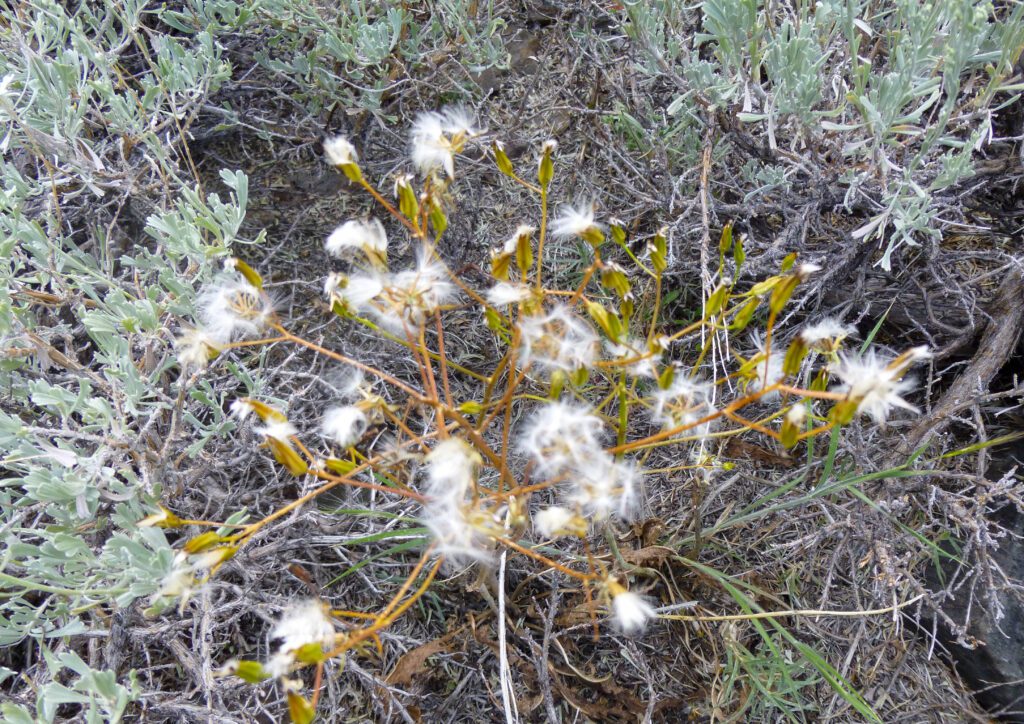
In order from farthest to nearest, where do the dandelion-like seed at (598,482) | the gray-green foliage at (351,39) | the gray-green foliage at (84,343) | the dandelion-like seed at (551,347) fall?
the gray-green foliage at (351,39), the gray-green foliage at (84,343), the dandelion-like seed at (551,347), the dandelion-like seed at (598,482)

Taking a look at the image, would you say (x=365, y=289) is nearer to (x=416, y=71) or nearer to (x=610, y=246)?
(x=610, y=246)

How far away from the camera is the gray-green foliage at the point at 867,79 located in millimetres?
1467

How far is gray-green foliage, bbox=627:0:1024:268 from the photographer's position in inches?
57.7

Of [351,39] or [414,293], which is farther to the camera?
[351,39]

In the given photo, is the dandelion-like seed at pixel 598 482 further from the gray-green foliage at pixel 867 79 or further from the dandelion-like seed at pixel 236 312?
the gray-green foliage at pixel 867 79

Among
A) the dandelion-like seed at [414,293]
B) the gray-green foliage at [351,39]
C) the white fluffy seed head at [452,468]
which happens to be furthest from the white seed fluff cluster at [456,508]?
the gray-green foliage at [351,39]

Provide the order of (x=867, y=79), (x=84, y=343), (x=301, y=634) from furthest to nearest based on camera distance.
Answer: (x=84, y=343), (x=867, y=79), (x=301, y=634)

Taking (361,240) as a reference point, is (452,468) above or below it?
below

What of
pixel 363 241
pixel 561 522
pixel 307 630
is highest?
pixel 363 241

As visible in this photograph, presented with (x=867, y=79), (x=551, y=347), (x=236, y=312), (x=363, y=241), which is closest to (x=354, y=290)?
(x=363, y=241)

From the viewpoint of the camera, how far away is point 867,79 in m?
1.54

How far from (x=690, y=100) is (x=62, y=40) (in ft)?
5.36

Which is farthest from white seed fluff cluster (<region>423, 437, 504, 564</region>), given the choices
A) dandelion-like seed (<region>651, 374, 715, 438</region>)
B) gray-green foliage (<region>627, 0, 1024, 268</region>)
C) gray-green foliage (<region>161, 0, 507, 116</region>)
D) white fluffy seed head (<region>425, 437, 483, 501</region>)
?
gray-green foliage (<region>161, 0, 507, 116</region>)

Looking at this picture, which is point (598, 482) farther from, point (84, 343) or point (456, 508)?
point (84, 343)
